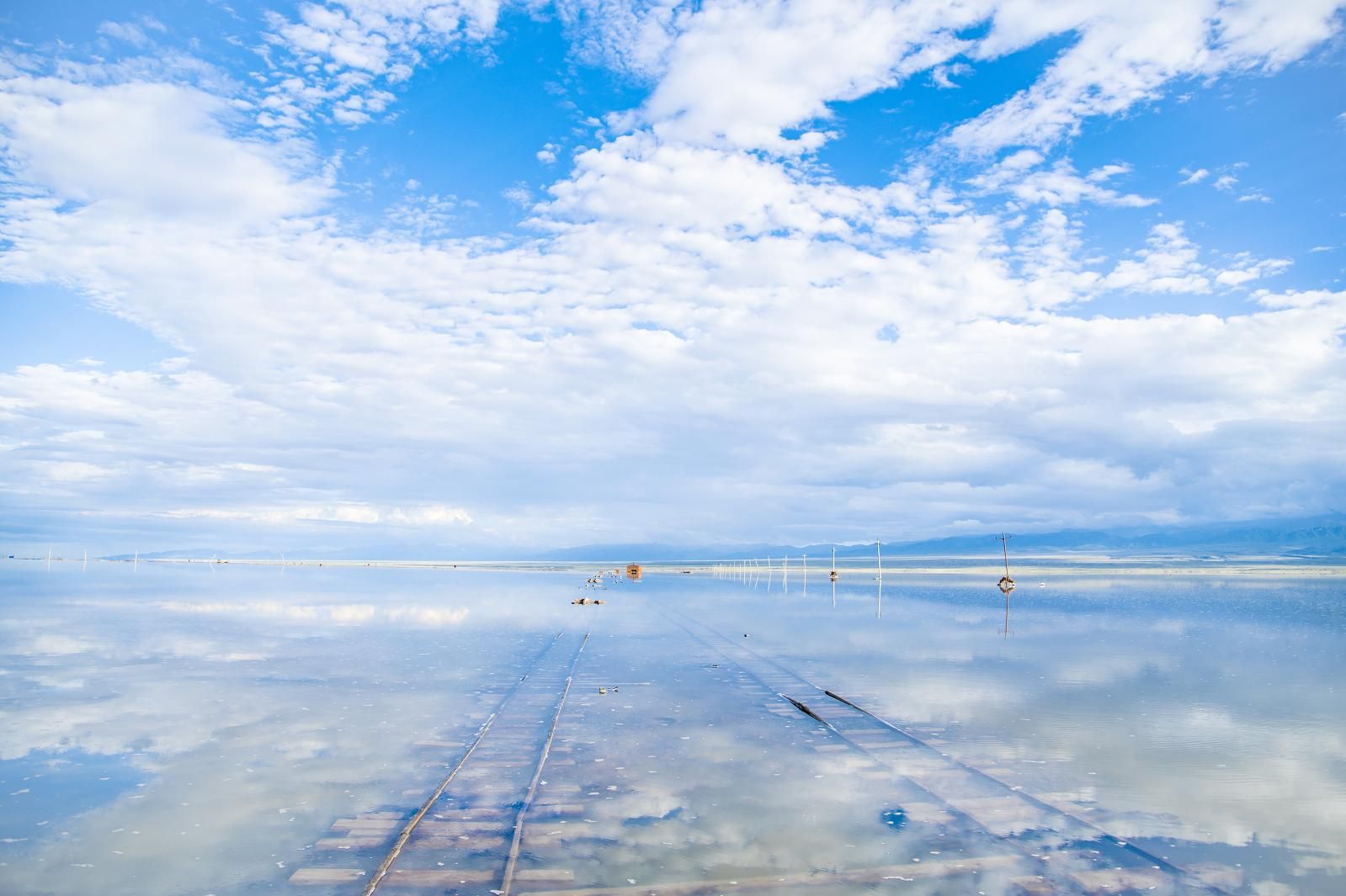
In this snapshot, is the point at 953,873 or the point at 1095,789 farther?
the point at 1095,789

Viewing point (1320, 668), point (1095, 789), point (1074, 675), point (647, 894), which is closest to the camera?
point (647, 894)

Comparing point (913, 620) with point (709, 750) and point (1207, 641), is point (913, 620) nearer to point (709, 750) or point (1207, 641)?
point (1207, 641)

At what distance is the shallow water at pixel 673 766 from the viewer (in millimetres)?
12844

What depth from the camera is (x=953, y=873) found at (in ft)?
41.1

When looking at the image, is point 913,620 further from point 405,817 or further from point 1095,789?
point 405,817

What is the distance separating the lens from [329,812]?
15.5 m

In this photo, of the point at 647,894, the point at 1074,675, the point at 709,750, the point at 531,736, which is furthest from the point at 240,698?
the point at 1074,675

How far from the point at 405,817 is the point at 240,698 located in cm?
1492

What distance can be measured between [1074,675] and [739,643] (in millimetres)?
15922

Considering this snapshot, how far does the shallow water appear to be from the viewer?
42.1 feet

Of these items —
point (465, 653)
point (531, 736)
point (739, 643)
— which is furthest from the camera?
point (739, 643)

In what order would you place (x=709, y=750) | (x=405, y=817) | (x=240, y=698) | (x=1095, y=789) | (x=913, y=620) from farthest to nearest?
(x=913, y=620), (x=240, y=698), (x=709, y=750), (x=1095, y=789), (x=405, y=817)

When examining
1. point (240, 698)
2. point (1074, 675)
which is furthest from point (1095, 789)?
point (240, 698)

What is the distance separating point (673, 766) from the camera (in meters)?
18.5
